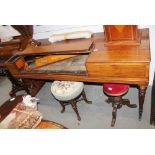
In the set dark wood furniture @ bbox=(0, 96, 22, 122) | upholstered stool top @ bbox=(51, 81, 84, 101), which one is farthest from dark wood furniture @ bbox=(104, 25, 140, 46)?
dark wood furniture @ bbox=(0, 96, 22, 122)

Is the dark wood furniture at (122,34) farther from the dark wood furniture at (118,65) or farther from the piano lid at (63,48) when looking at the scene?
the piano lid at (63,48)

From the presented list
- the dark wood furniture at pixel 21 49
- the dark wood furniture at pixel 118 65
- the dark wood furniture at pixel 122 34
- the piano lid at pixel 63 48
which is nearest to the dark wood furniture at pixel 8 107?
the dark wood furniture at pixel 21 49

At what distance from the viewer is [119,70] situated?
Answer: 2.64 metres

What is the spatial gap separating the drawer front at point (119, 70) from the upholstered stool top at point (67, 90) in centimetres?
50

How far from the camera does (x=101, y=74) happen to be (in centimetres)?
282

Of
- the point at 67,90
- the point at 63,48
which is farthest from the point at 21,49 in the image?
the point at 67,90

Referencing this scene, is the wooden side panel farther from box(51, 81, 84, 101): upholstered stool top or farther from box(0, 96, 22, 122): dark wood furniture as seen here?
box(0, 96, 22, 122): dark wood furniture

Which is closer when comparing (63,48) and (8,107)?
(63,48)

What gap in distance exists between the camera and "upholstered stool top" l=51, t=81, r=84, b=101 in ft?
10.5

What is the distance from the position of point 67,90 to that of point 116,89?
2.79ft

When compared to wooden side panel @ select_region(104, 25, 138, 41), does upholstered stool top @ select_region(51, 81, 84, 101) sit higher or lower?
lower

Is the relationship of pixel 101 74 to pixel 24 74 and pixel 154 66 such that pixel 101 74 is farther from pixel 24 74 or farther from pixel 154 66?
pixel 24 74

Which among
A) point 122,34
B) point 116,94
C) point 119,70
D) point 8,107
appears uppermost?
point 122,34

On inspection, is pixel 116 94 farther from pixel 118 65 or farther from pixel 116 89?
pixel 118 65
